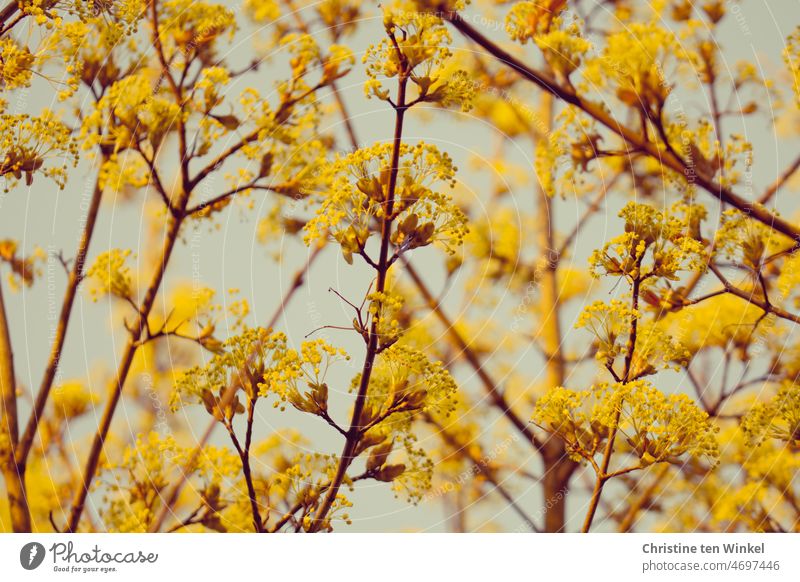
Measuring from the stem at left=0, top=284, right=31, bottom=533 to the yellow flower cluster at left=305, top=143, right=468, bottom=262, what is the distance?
2.18 ft

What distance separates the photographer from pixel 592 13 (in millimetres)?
1487

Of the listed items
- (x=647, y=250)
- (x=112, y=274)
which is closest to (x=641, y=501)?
(x=647, y=250)

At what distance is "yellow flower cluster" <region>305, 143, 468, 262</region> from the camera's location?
3.45ft

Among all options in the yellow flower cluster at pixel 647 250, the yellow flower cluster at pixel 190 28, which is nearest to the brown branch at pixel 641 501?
the yellow flower cluster at pixel 647 250

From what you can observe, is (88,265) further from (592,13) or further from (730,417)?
(730,417)

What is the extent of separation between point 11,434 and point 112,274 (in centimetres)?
36

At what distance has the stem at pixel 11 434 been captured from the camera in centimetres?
130

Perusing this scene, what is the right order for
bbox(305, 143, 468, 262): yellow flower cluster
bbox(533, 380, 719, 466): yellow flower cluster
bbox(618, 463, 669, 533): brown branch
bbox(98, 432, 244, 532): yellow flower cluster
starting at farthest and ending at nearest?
bbox(618, 463, 669, 533): brown branch < bbox(98, 432, 244, 532): yellow flower cluster < bbox(533, 380, 719, 466): yellow flower cluster < bbox(305, 143, 468, 262): yellow flower cluster

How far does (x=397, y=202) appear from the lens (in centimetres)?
107

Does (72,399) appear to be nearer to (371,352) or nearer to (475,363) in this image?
(371,352)

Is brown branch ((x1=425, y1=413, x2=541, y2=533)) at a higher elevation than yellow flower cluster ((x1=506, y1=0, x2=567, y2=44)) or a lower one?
lower

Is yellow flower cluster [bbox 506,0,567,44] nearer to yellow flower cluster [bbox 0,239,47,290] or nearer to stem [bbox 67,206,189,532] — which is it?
stem [bbox 67,206,189,532]

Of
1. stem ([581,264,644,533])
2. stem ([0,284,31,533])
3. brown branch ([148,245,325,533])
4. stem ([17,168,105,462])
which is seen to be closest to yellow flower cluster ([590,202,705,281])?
stem ([581,264,644,533])
